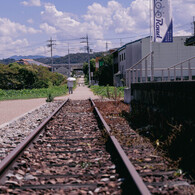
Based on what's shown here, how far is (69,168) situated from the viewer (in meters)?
4.65

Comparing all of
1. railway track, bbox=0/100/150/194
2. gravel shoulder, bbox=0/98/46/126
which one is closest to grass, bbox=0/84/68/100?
gravel shoulder, bbox=0/98/46/126

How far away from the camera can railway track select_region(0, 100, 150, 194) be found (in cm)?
370

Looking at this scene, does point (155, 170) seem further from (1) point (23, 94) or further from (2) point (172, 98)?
(1) point (23, 94)

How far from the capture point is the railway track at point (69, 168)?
3.70 m

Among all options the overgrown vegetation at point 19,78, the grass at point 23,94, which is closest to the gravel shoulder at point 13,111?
the grass at point 23,94

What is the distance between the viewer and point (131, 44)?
49062mm

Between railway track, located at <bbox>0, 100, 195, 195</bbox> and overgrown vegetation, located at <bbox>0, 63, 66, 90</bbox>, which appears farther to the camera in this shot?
overgrown vegetation, located at <bbox>0, 63, 66, 90</bbox>

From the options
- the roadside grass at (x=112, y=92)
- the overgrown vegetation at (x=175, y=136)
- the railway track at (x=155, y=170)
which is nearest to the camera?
the railway track at (x=155, y=170)

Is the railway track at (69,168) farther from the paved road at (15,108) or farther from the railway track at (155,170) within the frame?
the paved road at (15,108)

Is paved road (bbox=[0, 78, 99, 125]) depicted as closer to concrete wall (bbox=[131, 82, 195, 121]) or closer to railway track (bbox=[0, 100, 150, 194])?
railway track (bbox=[0, 100, 150, 194])

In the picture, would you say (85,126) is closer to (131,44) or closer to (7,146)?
(7,146)

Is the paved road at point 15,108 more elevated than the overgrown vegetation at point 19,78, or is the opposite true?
the overgrown vegetation at point 19,78

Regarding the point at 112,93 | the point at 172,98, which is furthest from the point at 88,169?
the point at 112,93

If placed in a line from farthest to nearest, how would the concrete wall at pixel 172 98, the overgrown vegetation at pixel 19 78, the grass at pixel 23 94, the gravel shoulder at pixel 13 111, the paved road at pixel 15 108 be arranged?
the overgrown vegetation at pixel 19 78 < the grass at pixel 23 94 < the paved road at pixel 15 108 < the gravel shoulder at pixel 13 111 < the concrete wall at pixel 172 98
